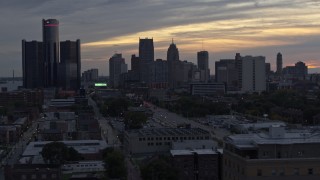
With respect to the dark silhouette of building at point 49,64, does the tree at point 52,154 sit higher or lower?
lower

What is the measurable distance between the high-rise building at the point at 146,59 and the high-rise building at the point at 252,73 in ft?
89.8

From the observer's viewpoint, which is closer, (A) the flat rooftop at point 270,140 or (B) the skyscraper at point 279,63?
(A) the flat rooftop at point 270,140

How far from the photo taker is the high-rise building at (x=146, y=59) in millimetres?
108875

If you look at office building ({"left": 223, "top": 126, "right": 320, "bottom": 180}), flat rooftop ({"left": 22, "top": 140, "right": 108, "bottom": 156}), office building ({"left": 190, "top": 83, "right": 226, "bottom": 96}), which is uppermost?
office building ({"left": 223, "top": 126, "right": 320, "bottom": 180})

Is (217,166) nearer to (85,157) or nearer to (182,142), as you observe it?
(182,142)

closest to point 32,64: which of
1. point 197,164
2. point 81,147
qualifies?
point 81,147

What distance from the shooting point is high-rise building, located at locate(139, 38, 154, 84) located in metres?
109

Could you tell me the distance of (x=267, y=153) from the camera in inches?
282

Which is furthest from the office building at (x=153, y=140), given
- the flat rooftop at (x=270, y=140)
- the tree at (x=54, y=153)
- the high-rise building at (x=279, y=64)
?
the high-rise building at (x=279, y=64)

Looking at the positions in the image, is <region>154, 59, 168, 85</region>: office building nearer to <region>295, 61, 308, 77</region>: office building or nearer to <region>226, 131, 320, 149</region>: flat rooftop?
<region>295, 61, 308, 77</region>: office building

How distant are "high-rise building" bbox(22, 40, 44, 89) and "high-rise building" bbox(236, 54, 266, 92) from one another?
107ft

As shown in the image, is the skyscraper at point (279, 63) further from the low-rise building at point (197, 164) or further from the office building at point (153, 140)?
the low-rise building at point (197, 164)

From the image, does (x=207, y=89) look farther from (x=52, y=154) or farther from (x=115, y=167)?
(x=115, y=167)

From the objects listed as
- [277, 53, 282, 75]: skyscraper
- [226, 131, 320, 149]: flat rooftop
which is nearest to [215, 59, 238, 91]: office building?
[277, 53, 282, 75]: skyscraper
